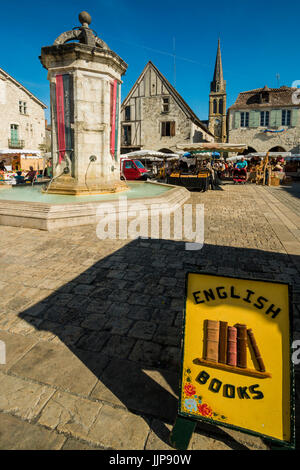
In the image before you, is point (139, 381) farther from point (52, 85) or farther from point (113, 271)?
point (52, 85)

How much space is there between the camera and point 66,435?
199cm

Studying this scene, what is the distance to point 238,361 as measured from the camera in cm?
193

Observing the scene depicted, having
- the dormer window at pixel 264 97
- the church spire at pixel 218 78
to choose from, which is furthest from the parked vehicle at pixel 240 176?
Answer: the church spire at pixel 218 78

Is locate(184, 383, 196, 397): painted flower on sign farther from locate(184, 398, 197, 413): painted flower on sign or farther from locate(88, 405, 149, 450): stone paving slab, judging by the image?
locate(88, 405, 149, 450): stone paving slab

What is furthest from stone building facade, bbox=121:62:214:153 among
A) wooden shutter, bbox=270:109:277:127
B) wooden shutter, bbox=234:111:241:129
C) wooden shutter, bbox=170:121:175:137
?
wooden shutter, bbox=270:109:277:127

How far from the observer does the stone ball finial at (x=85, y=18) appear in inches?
381

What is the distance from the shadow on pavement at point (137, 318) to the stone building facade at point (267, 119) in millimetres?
34172

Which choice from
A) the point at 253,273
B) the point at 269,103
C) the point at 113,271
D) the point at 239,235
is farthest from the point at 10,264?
the point at 269,103

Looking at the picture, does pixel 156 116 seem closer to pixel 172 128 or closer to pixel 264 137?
pixel 172 128

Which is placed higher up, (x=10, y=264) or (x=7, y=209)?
(x=7, y=209)

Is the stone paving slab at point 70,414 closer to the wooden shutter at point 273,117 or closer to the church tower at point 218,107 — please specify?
the wooden shutter at point 273,117

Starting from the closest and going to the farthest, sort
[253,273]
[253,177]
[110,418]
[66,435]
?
[66,435], [110,418], [253,273], [253,177]

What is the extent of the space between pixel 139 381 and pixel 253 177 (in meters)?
22.1

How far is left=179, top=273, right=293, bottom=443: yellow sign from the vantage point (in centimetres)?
181
